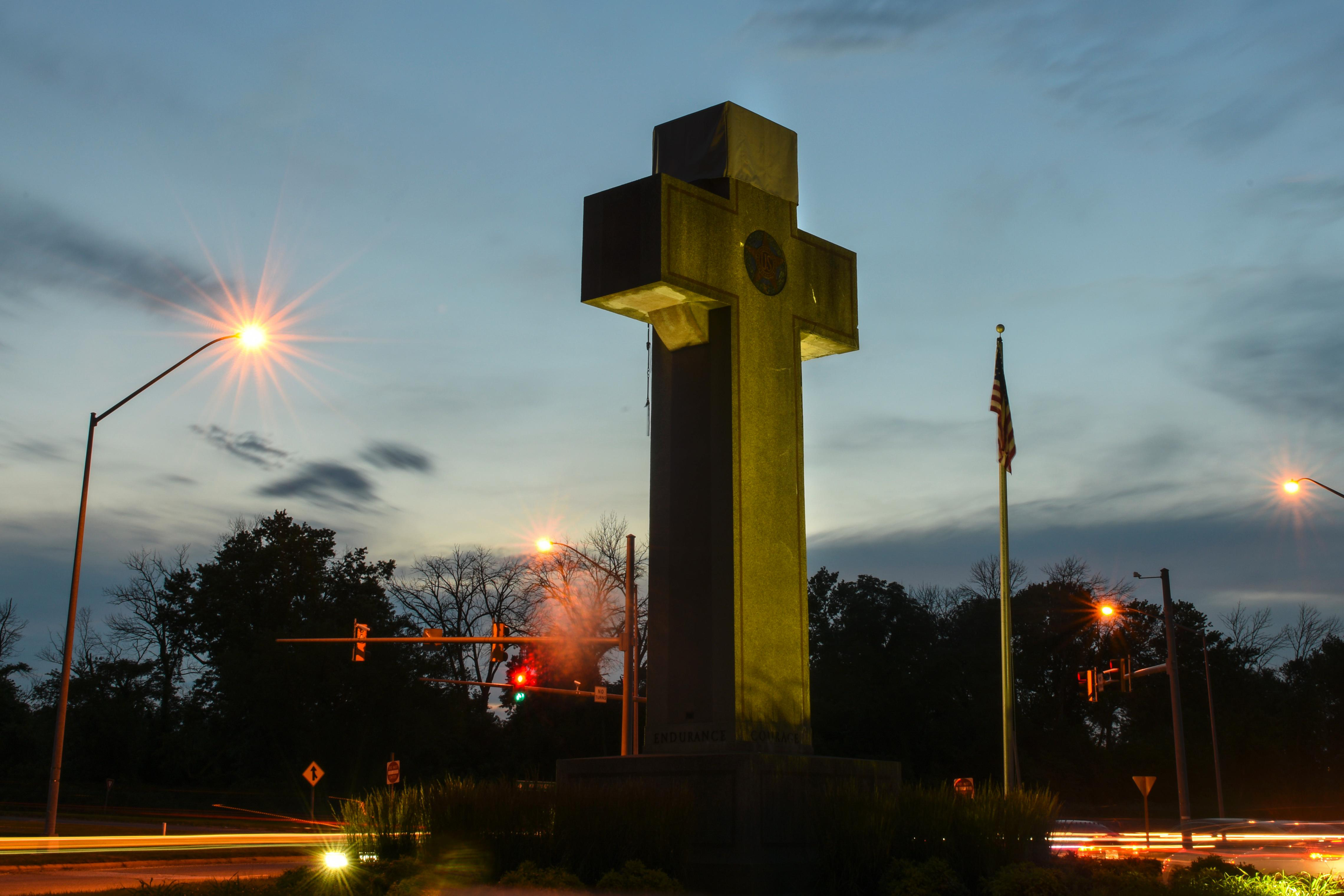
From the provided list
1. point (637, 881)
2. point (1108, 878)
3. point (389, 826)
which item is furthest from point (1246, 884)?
point (389, 826)

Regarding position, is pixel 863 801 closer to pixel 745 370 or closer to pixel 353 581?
pixel 745 370

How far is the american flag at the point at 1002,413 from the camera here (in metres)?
22.3

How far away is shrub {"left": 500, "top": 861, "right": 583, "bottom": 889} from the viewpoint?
10227mm

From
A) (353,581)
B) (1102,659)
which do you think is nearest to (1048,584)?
(1102,659)

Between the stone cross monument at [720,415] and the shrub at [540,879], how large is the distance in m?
2.89

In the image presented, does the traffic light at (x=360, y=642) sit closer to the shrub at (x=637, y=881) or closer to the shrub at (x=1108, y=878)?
the shrub at (x=1108, y=878)

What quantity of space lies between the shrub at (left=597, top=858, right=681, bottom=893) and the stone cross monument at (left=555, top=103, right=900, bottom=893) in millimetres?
1082

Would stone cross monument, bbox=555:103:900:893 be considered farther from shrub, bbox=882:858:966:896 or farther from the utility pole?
the utility pole

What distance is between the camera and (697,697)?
43.3ft

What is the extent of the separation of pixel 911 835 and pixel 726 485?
4.39 metres

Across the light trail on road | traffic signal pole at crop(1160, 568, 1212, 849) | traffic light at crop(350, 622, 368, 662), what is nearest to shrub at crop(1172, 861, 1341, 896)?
the light trail on road

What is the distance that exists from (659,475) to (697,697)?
2.81 meters

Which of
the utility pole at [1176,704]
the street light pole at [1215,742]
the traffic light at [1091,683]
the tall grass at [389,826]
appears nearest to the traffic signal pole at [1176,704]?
the utility pole at [1176,704]

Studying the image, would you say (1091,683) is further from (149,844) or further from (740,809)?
(149,844)
